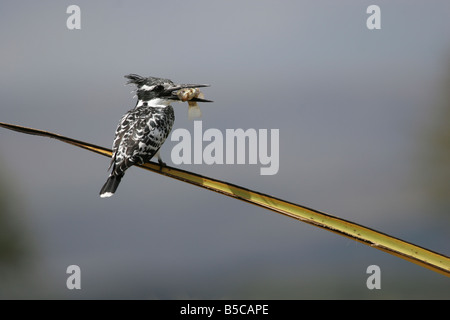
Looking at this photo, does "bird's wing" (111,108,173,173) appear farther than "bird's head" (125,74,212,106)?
No

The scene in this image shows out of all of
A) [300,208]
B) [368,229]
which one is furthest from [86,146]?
[368,229]

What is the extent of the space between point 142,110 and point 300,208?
10.6ft

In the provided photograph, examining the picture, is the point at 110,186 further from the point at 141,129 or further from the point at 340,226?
the point at 340,226

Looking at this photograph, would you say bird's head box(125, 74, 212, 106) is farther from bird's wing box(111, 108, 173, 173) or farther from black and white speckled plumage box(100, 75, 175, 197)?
bird's wing box(111, 108, 173, 173)

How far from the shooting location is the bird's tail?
4902mm

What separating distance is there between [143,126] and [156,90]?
0.63 meters

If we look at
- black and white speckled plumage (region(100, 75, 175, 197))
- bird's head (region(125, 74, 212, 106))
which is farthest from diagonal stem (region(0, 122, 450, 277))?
bird's head (region(125, 74, 212, 106))

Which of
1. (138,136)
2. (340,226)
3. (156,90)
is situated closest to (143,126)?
(138,136)

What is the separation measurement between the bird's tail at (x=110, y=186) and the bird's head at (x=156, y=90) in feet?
3.89

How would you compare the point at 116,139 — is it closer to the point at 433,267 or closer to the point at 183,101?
the point at 183,101

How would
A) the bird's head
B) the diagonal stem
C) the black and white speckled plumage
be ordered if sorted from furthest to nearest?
1. the bird's head
2. the black and white speckled plumage
3. the diagonal stem

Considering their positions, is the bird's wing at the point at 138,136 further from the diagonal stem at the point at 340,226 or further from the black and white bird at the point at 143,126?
the diagonal stem at the point at 340,226

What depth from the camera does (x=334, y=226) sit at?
111 inches

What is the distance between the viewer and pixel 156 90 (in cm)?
589
